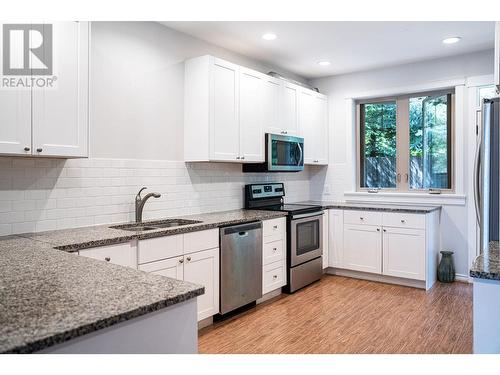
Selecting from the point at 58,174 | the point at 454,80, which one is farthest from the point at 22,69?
the point at 454,80

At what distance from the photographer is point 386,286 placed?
443 cm

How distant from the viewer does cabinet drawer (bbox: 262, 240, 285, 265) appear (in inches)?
149

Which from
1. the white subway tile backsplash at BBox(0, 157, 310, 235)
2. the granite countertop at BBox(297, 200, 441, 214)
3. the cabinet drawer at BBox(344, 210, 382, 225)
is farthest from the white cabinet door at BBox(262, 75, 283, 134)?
the cabinet drawer at BBox(344, 210, 382, 225)

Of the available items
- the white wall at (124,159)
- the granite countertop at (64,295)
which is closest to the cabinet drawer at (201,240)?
the white wall at (124,159)

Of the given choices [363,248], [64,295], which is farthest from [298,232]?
[64,295]

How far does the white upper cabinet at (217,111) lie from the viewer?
3566 millimetres

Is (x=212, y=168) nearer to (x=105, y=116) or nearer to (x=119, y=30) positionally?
(x=105, y=116)

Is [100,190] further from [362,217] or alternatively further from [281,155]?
[362,217]

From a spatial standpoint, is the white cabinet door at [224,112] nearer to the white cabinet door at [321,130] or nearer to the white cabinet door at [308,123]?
the white cabinet door at [308,123]

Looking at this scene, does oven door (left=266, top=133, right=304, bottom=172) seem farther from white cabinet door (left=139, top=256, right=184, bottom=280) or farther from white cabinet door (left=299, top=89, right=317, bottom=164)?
white cabinet door (left=139, top=256, right=184, bottom=280)

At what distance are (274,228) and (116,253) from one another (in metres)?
1.79

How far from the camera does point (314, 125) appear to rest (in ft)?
16.8

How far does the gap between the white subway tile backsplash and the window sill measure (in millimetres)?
1798
